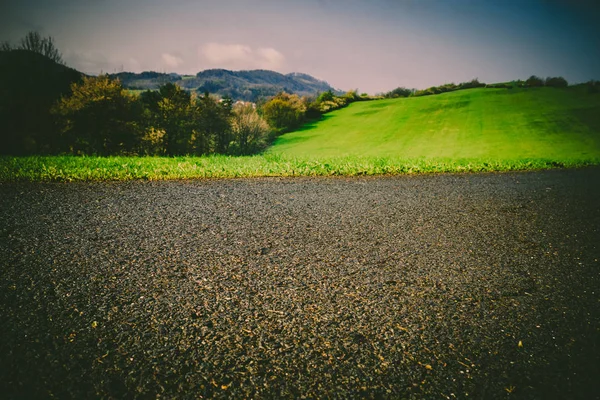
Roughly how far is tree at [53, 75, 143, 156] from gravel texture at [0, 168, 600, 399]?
16275mm

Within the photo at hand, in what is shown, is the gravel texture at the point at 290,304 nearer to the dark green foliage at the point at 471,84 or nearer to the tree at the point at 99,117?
the tree at the point at 99,117

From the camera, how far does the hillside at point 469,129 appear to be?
115ft

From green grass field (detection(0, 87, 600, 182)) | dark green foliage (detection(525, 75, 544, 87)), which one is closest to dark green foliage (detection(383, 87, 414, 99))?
green grass field (detection(0, 87, 600, 182))

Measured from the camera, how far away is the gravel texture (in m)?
2.55

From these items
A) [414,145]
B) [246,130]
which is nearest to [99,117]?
[246,130]

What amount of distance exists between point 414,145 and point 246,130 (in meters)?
23.8

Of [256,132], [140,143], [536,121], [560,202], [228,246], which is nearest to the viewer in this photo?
[228,246]

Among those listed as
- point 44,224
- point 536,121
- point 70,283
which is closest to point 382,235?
point 70,283

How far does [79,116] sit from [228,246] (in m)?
21.9

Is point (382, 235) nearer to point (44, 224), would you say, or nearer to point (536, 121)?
point (44, 224)

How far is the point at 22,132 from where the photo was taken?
2027 cm

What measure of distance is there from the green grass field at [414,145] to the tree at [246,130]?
586 cm

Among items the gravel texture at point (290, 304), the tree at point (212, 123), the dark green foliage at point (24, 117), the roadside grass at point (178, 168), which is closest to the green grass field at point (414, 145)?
the roadside grass at point (178, 168)

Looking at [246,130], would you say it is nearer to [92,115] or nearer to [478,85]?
[92,115]
